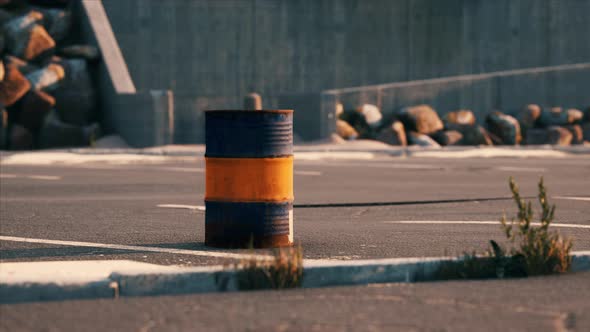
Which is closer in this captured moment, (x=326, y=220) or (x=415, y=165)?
(x=326, y=220)

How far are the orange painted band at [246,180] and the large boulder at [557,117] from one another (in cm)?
2619

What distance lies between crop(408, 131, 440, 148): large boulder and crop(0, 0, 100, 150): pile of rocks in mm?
8582

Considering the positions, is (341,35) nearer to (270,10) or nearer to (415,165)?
(270,10)

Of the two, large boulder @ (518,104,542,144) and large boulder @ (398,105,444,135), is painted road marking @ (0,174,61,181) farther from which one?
large boulder @ (518,104,542,144)

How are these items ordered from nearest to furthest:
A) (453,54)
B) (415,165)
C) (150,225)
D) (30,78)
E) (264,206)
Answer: (264,206) < (150,225) < (415,165) < (30,78) < (453,54)

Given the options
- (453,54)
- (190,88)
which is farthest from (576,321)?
(453,54)

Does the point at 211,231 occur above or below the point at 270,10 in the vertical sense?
below

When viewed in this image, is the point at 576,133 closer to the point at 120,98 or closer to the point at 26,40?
the point at 120,98

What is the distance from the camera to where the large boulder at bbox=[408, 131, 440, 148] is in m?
30.9

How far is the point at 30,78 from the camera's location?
28641 mm

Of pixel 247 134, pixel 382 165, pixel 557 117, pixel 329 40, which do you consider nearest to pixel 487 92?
pixel 557 117

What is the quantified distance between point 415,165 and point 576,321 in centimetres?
1677

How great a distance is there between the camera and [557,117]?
34.2m

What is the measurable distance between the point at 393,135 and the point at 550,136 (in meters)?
5.51
